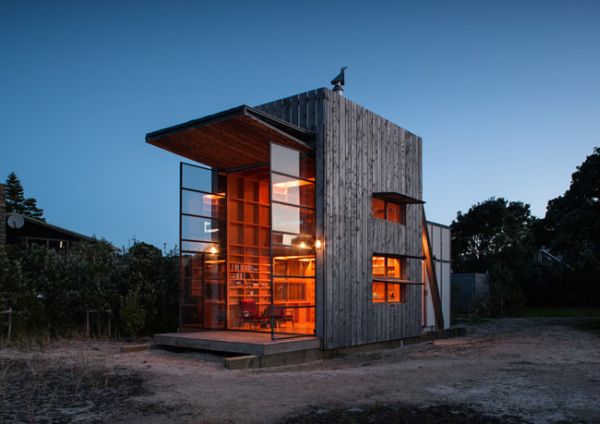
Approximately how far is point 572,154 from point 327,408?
2931cm

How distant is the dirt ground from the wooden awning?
177 inches

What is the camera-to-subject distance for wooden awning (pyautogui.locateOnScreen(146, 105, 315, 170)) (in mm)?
10648

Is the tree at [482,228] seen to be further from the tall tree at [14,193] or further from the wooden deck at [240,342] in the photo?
the tall tree at [14,193]

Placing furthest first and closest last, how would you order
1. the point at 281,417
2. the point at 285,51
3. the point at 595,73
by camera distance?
the point at 285,51 < the point at 595,73 < the point at 281,417

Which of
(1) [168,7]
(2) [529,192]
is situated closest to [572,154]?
(2) [529,192]

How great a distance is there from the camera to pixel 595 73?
54.7ft

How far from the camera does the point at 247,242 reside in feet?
45.4

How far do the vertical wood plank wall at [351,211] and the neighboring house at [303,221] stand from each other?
3 cm

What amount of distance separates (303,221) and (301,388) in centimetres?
456

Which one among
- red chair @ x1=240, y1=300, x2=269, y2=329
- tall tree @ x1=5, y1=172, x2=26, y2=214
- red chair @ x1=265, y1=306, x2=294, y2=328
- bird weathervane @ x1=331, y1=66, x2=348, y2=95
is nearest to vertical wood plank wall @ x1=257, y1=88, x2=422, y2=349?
bird weathervane @ x1=331, y1=66, x2=348, y2=95

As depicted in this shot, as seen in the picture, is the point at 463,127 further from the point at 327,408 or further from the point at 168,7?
the point at 327,408

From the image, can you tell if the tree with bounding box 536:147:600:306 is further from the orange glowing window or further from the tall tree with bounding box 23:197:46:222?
the tall tree with bounding box 23:197:46:222

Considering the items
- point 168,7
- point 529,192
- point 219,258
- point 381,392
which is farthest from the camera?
point 529,192

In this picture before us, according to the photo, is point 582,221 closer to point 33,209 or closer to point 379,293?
point 379,293
